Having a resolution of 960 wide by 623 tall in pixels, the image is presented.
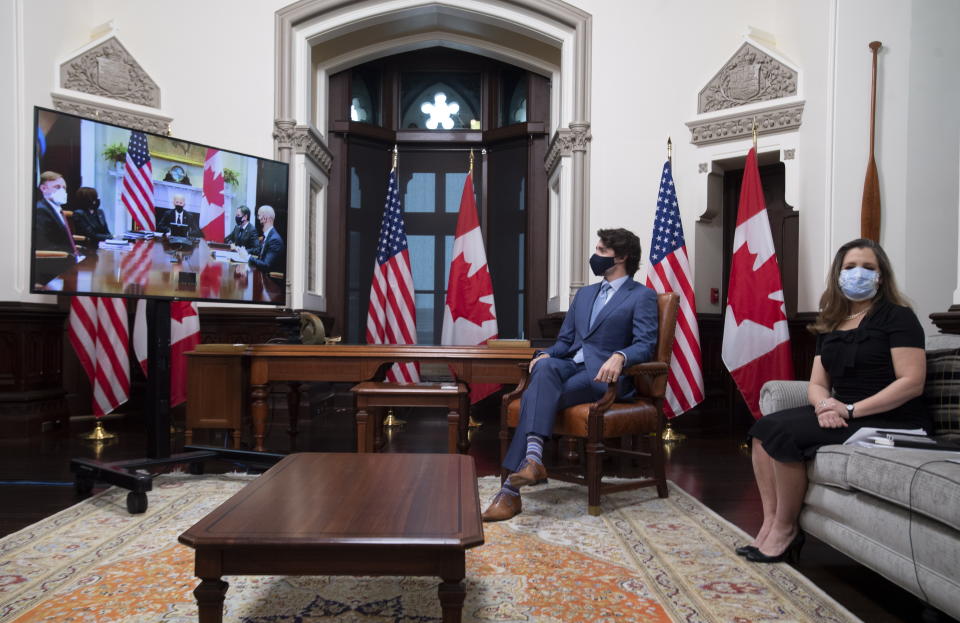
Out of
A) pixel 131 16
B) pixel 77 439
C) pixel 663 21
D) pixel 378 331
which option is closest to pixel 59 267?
pixel 77 439

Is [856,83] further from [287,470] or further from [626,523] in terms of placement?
[287,470]

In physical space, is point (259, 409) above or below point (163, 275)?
below

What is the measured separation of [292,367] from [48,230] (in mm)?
1546

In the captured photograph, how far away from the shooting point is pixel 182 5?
6062mm

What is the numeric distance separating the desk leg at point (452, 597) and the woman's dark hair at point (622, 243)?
7.81 feet

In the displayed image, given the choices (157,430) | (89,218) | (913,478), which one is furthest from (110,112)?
(913,478)

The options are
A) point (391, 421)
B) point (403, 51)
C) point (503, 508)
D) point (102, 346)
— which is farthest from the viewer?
point (403, 51)

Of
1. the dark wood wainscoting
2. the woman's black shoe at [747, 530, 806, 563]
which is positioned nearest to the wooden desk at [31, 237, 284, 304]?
the dark wood wainscoting

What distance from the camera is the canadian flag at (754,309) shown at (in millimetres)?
4934

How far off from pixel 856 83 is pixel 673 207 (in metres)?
1.55

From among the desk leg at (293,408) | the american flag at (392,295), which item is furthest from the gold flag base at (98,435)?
the american flag at (392,295)

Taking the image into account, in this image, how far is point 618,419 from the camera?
3150 mm

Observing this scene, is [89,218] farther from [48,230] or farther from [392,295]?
[392,295]

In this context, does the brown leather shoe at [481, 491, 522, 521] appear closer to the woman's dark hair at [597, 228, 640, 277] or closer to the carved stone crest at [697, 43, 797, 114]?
the woman's dark hair at [597, 228, 640, 277]
